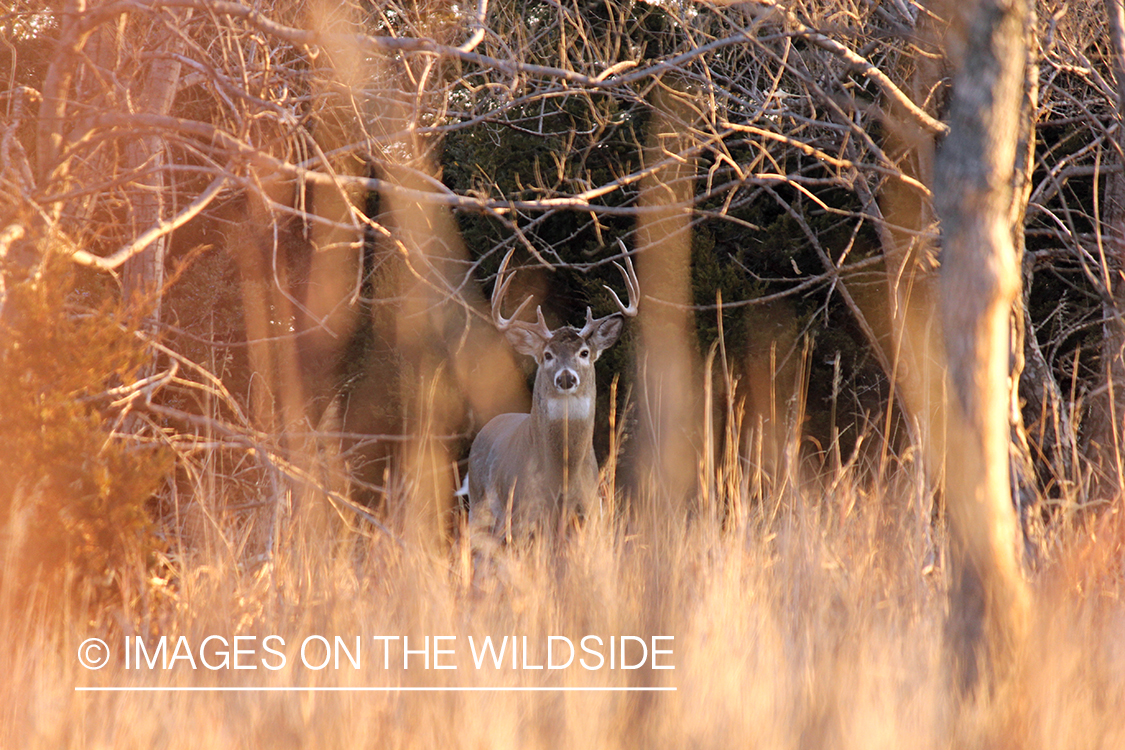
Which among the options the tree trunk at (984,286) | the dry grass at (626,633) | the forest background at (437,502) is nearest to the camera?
the tree trunk at (984,286)

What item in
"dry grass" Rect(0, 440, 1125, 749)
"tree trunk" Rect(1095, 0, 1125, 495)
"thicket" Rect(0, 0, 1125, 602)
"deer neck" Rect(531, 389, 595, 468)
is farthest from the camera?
"deer neck" Rect(531, 389, 595, 468)

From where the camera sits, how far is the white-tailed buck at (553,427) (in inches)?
303

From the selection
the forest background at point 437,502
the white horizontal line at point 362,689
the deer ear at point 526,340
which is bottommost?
the white horizontal line at point 362,689

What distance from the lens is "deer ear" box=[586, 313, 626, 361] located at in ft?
27.0

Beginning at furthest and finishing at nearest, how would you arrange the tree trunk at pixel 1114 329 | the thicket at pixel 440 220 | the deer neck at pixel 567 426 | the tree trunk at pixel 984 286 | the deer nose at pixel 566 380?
1. the deer neck at pixel 567 426
2. the deer nose at pixel 566 380
3. the tree trunk at pixel 1114 329
4. the thicket at pixel 440 220
5. the tree trunk at pixel 984 286

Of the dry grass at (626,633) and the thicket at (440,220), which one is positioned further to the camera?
the thicket at (440,220)

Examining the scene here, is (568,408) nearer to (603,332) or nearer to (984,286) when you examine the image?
(603,332)

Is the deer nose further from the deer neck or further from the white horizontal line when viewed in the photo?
the white horizontal line

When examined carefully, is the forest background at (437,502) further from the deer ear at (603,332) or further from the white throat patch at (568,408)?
the white throat patch at (568,408)

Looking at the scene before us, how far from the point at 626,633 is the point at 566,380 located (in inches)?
163

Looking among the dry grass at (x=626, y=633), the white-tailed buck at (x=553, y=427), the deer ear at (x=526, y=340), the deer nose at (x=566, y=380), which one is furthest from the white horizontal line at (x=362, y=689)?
the deer ear at (x=526, y=340)

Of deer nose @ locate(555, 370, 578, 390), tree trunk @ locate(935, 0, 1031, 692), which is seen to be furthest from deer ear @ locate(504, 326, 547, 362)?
tree trunk @ locate(935, 0, 1031, 692)

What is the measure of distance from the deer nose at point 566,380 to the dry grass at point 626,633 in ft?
10.5

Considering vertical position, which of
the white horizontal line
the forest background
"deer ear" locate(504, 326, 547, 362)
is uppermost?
"deer ear" locate(504, 326, 547, 362)
